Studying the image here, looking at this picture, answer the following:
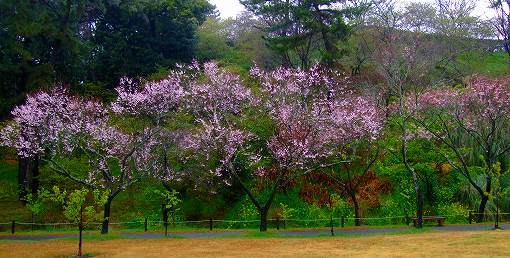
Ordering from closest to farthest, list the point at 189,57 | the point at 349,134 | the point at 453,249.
→ the point at 453,249 → the point at 349,134 → the point at 189,57

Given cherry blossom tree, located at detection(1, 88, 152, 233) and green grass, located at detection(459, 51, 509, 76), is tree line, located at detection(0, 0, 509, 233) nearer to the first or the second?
cherry blossom tree, located at detection(1, 88, 152, 233)

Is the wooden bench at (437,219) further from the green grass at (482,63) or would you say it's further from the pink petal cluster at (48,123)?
the pink petal cluster at (48,123)

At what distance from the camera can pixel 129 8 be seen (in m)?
40.5

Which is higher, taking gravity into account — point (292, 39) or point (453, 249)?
point (292, 39)

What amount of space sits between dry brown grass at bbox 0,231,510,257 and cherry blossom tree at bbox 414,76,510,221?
8.02 meters

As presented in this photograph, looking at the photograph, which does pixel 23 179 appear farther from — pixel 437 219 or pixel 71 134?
pixel 437 219

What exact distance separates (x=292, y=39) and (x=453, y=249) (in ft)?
71.7

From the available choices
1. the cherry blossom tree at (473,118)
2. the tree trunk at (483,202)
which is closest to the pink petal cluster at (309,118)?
the cherry blossom tree at (473,118)

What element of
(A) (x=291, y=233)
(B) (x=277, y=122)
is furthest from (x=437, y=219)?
(B) (x=277, y=122)

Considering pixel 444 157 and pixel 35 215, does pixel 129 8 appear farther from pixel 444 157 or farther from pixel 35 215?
pixel 444 157

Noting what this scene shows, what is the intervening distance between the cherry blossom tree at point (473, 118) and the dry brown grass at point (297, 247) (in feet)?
26.3

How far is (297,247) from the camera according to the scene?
19.0m

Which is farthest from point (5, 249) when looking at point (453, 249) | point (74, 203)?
point (453, 249)

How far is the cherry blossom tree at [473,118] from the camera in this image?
27.5m
